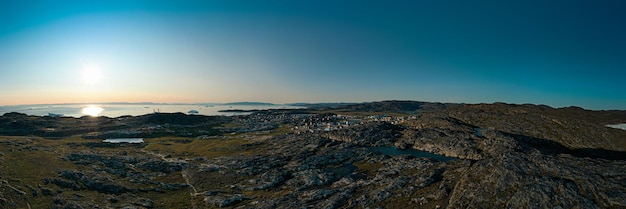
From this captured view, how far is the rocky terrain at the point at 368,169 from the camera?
50500mm

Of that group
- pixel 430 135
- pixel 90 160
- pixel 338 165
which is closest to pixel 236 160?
pixel 338 165

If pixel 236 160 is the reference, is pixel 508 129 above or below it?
above

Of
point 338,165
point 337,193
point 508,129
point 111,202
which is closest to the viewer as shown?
point 337,193

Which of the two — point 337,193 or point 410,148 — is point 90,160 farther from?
point 410,148

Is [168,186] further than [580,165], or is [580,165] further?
[168,186]

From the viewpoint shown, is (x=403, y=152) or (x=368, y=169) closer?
(x=368, y=169)

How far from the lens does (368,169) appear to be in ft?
285

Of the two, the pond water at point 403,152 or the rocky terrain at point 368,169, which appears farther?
the pond water at point 403,152

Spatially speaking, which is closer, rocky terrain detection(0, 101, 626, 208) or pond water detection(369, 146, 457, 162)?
rocky terrain detection(0, 101, 626, 208)

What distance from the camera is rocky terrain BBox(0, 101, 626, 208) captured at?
5050cm

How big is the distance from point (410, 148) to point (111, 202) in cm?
8977

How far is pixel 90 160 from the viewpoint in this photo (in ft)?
327

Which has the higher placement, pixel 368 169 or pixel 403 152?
pixel 403 152

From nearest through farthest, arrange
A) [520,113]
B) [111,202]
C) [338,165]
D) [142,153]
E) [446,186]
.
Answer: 1. [446,186]
2. [111,202]
3. [338,165]
4. [520,113]
5. [142,153]
